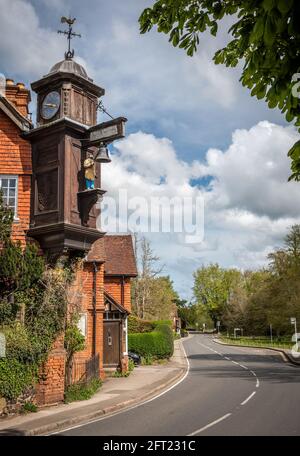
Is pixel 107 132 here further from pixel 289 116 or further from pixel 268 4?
pixel 268 4

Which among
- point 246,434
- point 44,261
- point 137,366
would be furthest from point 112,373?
point 246,434

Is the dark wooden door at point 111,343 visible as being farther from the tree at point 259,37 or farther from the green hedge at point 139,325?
the tree at point 259,37

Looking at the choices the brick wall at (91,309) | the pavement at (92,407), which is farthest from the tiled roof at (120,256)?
the pavement at (92,407)

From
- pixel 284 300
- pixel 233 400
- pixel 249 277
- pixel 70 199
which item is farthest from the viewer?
pixel 249 277

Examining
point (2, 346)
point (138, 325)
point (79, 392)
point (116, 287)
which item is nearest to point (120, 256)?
point (116, 287)

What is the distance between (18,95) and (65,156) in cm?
429

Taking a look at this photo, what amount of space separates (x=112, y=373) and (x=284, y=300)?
29.5 m

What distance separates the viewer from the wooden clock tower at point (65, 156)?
14461 mm

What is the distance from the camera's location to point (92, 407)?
14.7 meters
